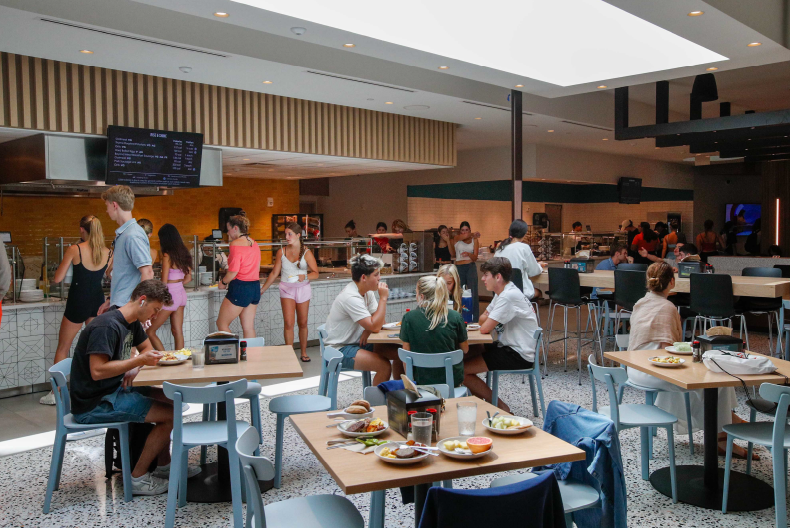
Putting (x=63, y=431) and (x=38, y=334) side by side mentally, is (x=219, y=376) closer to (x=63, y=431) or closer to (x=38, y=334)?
(x=63, y=431)

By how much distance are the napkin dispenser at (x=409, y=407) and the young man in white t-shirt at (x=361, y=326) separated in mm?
2075

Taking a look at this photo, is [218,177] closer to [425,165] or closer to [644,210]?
[425,165]

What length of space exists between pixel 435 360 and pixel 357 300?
38.8 inches

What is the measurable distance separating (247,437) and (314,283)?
214 inches

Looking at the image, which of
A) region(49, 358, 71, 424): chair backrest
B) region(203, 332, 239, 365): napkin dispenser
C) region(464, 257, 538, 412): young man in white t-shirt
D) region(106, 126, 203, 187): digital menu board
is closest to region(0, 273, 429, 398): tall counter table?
region(106, 126, 203, 187): digital menu board

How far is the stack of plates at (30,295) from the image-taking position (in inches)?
228

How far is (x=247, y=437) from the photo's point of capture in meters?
2.36

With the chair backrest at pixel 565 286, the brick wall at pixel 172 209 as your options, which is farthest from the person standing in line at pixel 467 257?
the brick wall at pixel 172 209

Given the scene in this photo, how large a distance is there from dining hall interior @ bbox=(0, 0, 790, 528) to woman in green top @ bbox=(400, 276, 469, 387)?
24 mm

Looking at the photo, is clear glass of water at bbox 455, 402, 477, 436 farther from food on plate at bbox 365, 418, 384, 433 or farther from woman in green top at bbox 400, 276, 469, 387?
woman in green top at bbox 400, 276, 469, 387

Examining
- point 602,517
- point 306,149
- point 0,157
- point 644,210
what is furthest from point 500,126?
point 644,210

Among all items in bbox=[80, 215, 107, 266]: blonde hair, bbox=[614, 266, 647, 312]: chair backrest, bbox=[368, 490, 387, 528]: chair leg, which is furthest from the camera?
bbox=[614, 266, 647, 312]: chair backrest

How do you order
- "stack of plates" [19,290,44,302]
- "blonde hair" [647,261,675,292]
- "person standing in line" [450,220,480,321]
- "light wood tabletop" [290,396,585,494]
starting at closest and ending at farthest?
"light wood tabletop" [290,396,585,494] < "blonde hair" [647,261,675,292] < "stack of plates" [19,290,44,302] < "person standing in line" [450,220,480,321]

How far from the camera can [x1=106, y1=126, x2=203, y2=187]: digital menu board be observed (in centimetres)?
588
